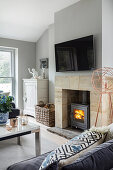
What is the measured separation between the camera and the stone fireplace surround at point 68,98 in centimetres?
315

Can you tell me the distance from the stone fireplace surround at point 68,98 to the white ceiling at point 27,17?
164 cm

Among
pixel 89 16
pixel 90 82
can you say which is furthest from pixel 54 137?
pixel 89 16

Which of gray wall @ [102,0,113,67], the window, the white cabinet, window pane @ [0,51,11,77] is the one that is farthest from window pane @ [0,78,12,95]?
gray wall @ [102,0,113,67]

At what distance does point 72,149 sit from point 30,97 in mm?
4122

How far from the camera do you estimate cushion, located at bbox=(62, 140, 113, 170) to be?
85cm

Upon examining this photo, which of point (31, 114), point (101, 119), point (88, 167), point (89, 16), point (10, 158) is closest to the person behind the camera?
point (88, 167)

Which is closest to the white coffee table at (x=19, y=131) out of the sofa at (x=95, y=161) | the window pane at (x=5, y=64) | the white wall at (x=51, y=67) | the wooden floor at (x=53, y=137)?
the wooden floor at (x=53, y=137)

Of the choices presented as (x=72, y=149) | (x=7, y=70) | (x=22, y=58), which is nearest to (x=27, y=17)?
(x=22, y=58)

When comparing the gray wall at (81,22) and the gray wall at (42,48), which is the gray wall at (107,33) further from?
the gray wall at (42,48)

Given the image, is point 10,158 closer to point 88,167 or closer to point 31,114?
point 88,167

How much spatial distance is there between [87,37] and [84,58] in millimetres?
401

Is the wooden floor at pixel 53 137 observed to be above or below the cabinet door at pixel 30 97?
below

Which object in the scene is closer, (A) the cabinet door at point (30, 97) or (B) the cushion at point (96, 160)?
(B) the cushion at point (96, 160)

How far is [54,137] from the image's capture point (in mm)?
3383
